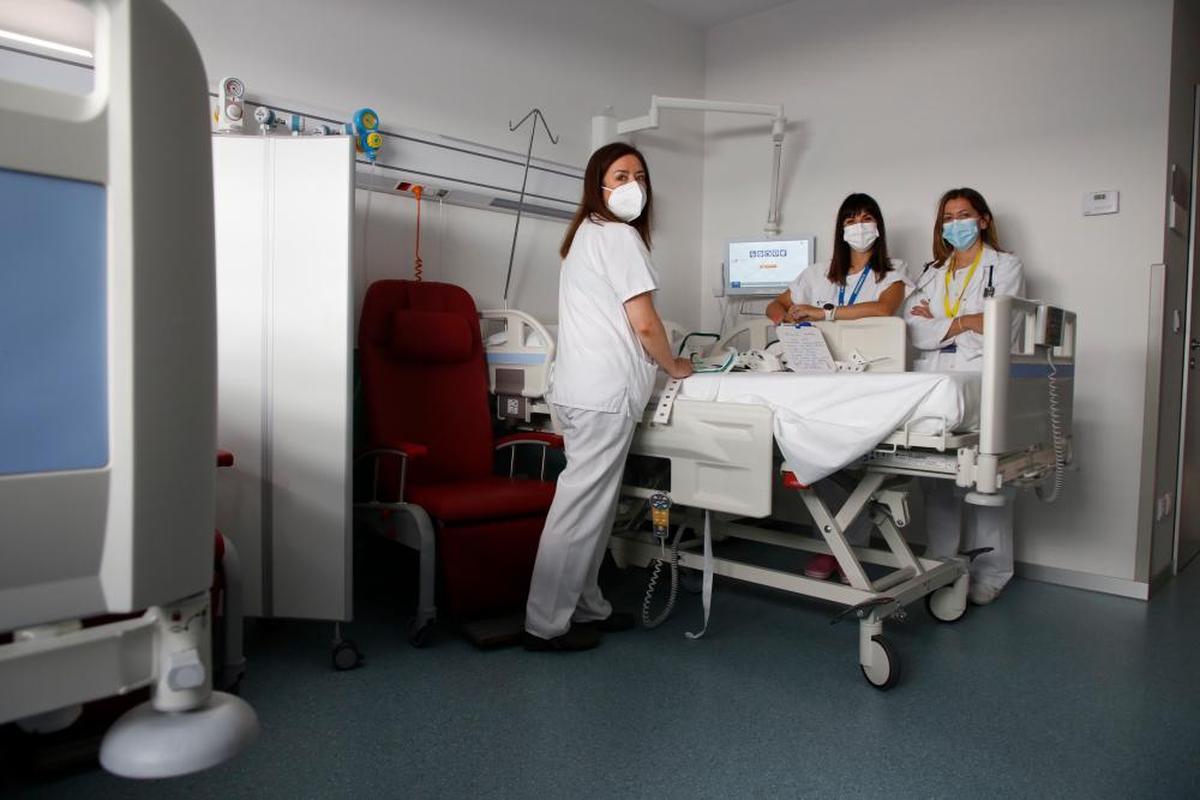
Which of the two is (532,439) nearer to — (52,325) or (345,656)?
(345,656)

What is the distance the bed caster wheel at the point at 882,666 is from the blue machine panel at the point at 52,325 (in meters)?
Result: 2.24

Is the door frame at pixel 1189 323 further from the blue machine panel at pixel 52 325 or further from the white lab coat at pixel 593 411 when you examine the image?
the blue machine panel at pixel 52 325

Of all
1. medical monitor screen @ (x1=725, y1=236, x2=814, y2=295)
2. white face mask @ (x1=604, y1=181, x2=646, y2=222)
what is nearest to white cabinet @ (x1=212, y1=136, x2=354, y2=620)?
white face mask @ (x1=604, y1=181, x2=646, y2=222)

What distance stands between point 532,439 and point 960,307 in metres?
1.79

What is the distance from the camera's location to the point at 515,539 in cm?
281

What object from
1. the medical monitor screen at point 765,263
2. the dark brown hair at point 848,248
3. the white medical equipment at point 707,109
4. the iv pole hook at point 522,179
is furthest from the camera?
the medical monitor screen at point 765,263

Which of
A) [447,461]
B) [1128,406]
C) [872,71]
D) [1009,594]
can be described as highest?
[872,71]

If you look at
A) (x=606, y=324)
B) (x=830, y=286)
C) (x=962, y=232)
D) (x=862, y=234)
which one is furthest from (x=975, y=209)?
(x=606, y=324)

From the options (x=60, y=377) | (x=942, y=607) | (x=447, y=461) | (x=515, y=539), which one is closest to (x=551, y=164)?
(x=447, y=461)

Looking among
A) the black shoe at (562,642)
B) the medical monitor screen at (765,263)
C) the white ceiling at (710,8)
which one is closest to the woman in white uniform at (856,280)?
the medical monitor screen at (765,263)

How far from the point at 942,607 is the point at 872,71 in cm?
276

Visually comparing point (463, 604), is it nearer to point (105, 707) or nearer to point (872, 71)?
point (105, 707)

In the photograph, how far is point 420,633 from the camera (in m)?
2.63

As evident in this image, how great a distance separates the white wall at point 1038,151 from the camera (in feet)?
11.2
